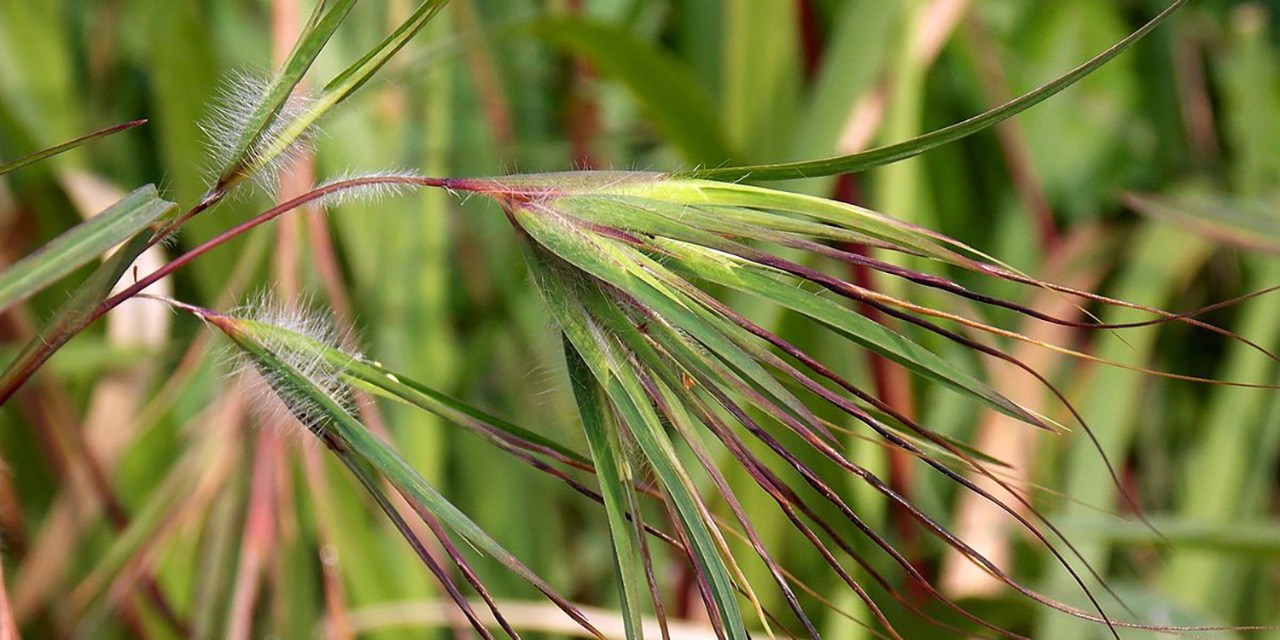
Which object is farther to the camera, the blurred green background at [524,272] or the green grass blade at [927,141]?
the blurred green background at [524,272]

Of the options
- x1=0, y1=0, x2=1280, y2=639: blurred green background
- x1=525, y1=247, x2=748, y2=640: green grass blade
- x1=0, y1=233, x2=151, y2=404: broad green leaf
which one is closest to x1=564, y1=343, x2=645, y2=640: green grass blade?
x1=525, y1=247, x2=748, y2=640: green grass blade

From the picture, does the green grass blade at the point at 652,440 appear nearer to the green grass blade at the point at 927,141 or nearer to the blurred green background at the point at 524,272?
the green grass blade at the point at 927,141

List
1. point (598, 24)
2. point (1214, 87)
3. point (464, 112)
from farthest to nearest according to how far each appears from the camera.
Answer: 1. point (1214, 87)
2. point (464, 112)
3. point (598, 24)

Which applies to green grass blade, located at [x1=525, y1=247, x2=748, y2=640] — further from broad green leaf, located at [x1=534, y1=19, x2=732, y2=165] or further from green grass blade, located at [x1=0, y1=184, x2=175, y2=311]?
broad green leaf, located at [x1=534, y1=19, x2=732, y2=165]

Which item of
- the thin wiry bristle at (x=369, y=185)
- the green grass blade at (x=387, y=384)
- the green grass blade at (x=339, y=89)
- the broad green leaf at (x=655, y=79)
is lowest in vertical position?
the green grass blade at (x=387, y=384)

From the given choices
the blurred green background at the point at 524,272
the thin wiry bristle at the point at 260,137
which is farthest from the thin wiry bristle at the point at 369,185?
the blurred green background at the point at 524,272

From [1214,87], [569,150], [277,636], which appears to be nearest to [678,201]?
[277,636]

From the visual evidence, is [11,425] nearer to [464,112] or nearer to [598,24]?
[464,112]
